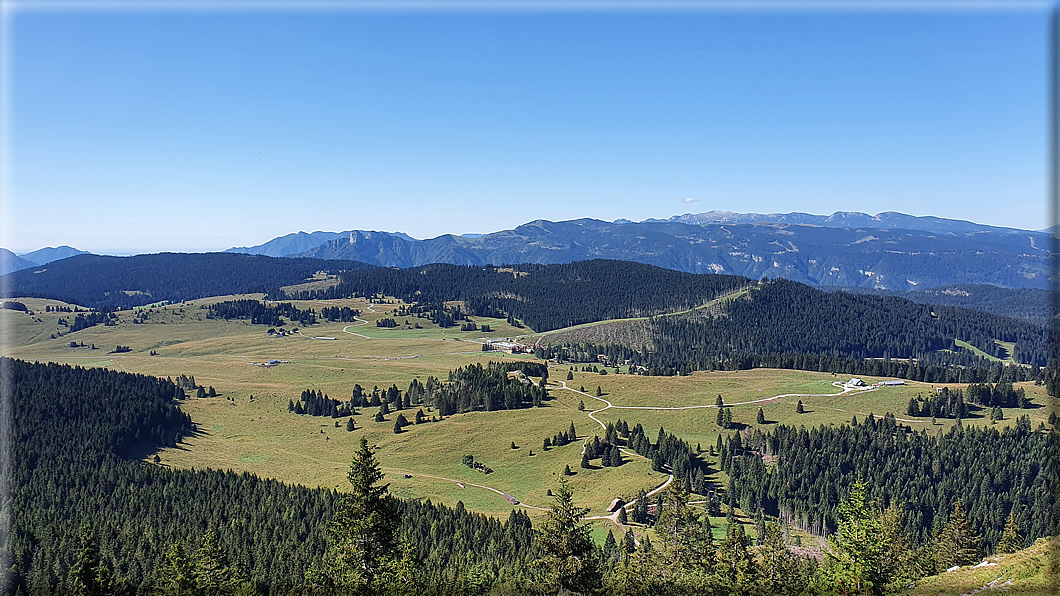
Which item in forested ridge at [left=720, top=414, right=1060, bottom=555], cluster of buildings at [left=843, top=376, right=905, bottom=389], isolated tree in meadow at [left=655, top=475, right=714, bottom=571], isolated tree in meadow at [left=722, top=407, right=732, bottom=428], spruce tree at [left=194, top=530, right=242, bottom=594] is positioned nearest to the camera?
spruce tree at [left=194, top=530, right=242, bottom=594]

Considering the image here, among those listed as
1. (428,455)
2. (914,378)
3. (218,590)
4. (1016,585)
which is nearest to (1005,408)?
(914,378)

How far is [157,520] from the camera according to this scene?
76750 mm

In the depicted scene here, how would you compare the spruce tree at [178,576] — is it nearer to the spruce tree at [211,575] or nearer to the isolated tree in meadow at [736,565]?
the spruce tree at [211,575]

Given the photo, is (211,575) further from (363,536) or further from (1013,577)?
(1013,577)

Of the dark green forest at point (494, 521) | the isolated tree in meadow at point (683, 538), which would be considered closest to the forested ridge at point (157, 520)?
the dark green forest at point (494, 521)

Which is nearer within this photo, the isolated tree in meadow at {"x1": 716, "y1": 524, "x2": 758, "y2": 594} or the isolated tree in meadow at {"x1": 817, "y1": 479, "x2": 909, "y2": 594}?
the isolated tree in meadow at {"x1": 817, "y1": 479, "x2": 909, "y2": 594}

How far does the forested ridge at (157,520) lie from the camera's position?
200 ft

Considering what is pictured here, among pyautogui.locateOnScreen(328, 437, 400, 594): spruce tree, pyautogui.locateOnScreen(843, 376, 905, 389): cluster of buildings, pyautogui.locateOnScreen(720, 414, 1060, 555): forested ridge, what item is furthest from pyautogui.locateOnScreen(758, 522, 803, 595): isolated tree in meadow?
pyautogui.locateOnScreen(843, 376, 905, 389): cluster of buildings

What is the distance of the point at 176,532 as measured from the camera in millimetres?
72125

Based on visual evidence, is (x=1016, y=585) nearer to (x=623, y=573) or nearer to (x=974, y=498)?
(x=623, y=573)

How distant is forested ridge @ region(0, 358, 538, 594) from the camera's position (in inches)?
2397

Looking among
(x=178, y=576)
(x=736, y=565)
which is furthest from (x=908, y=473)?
(x=178, y=576)

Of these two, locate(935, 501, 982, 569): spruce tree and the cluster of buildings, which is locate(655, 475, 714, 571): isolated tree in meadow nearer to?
locate(935, 501, 982, 569): spruce tree

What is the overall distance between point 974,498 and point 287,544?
96664 mm
